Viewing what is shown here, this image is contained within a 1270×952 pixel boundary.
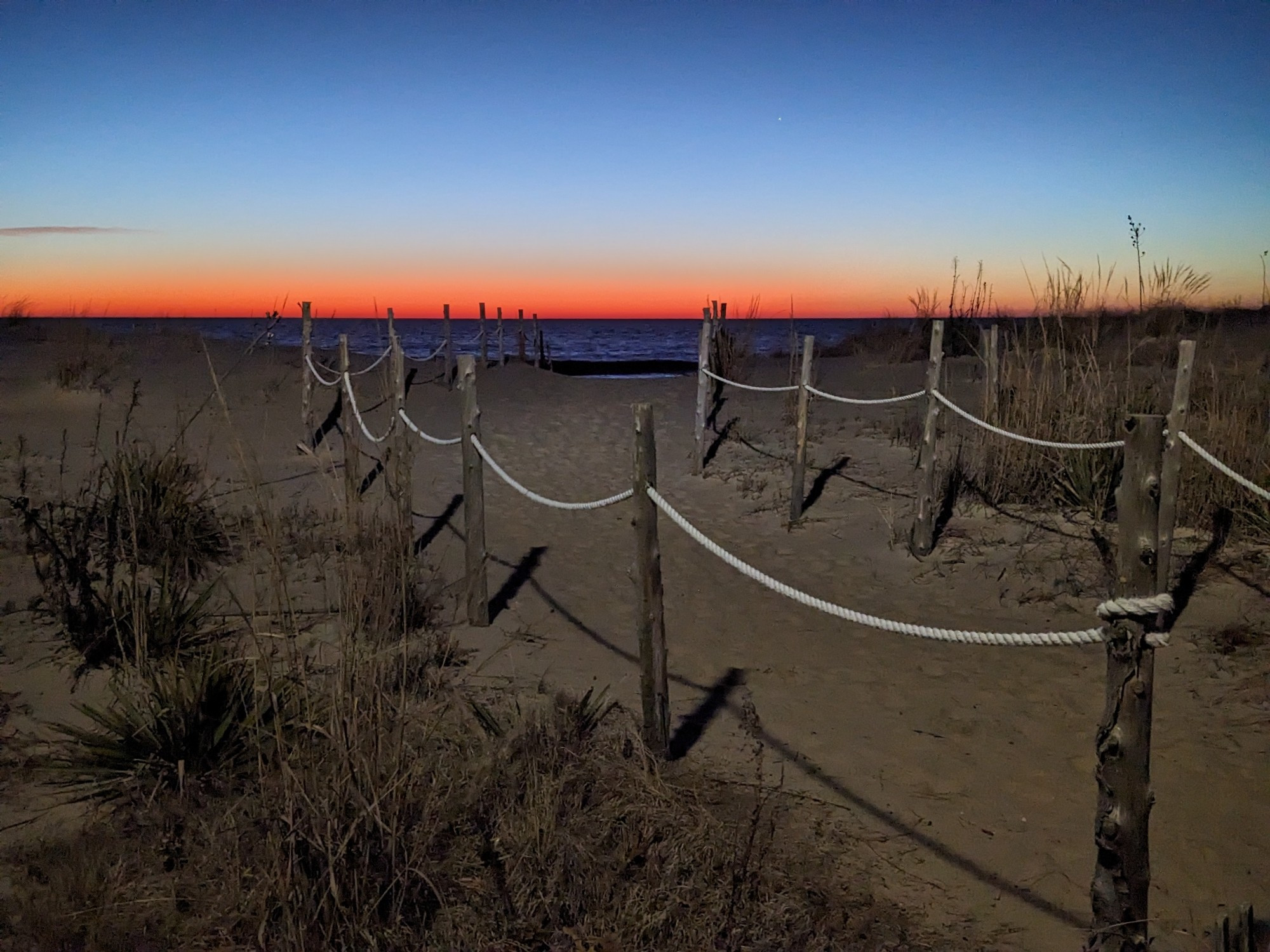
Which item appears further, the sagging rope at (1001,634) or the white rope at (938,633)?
the white rope at (938,633)

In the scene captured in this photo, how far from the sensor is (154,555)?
546 cm

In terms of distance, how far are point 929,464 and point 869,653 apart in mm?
1778

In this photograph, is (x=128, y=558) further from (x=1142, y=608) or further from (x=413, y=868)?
(x=1142, y=608)

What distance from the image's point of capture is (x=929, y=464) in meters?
6.27

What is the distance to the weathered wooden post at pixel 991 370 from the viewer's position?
668cm

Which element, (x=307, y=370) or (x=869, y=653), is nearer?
(x=869, y=653)

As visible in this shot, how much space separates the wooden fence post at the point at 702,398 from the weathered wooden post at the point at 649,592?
5920mm

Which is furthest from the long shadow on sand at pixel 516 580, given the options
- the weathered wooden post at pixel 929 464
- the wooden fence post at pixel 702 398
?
the wooden fence post at pixel 702 398

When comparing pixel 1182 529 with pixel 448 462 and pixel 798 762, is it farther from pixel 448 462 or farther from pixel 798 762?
pixel 448 462

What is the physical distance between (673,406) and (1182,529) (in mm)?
7575

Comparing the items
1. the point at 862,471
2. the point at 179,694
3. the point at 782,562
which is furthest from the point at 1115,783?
the point at 862,471

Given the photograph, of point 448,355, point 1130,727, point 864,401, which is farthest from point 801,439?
point 448,355

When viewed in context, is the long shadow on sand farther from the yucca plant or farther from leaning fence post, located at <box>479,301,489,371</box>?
leaning fence post, located at <box>479,301,489,371</box>

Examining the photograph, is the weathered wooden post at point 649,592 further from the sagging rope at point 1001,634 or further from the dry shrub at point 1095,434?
the dry shrub at point 1095,434
